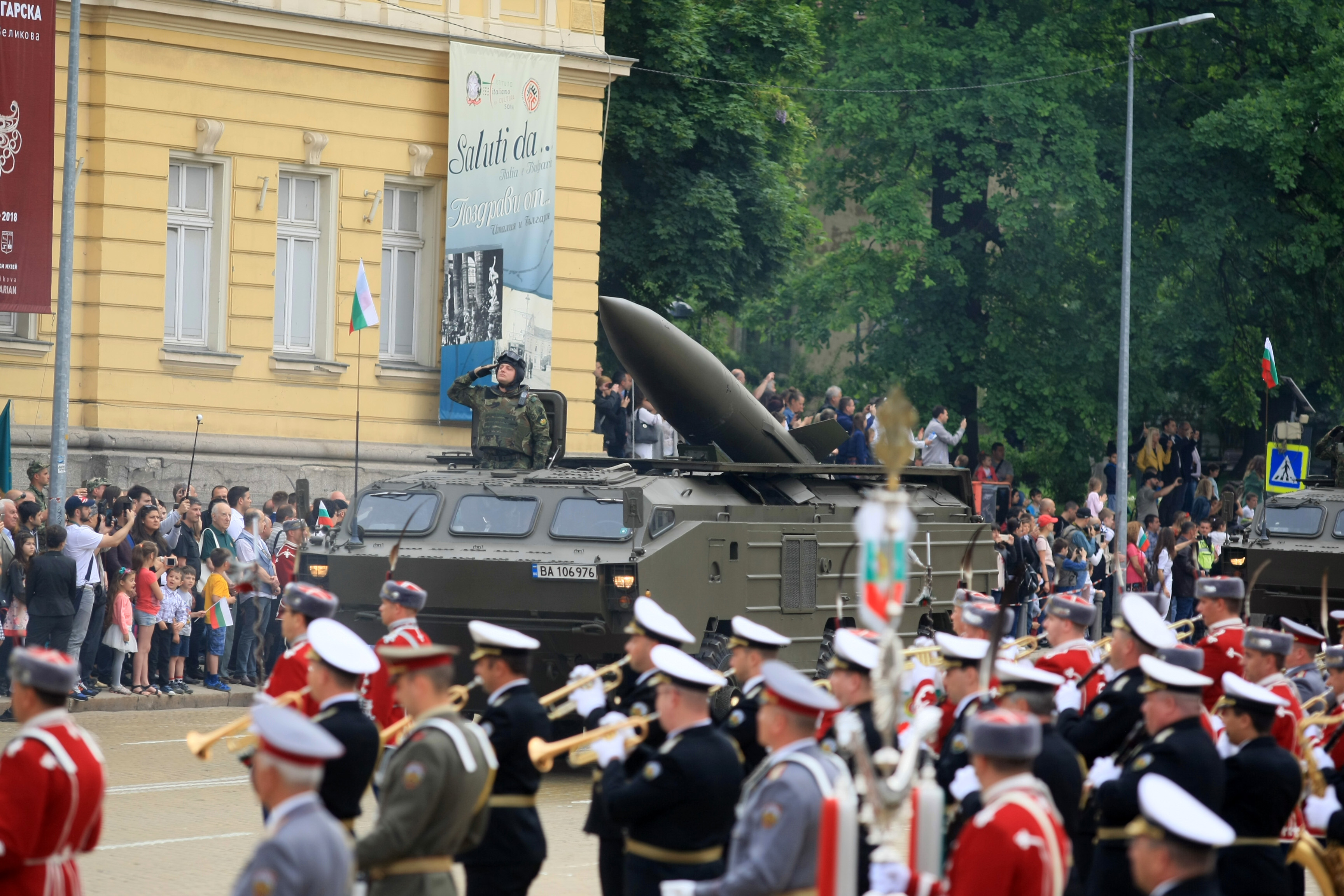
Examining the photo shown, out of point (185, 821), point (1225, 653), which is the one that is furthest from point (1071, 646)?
point (185, 821)

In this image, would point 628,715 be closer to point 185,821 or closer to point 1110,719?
point 1110,719

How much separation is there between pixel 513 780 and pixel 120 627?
1078 centimetres

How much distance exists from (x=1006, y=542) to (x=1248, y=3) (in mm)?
15352

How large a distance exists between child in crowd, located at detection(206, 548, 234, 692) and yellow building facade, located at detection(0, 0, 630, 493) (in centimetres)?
371

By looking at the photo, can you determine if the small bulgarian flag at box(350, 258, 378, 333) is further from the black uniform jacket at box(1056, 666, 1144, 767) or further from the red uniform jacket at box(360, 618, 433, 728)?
the black uniform jacket at box(1056, 666, 1144, 767)

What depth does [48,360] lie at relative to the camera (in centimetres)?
2220

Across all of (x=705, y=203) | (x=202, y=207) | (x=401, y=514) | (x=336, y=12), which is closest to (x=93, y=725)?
(x=401, y=514)

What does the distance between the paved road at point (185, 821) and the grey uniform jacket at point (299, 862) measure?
4.53m

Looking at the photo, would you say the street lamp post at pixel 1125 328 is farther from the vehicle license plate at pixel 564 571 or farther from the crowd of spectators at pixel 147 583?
the vehicle license plate at pixel 564 571

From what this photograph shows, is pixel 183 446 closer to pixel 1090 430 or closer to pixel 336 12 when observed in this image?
pixel 336 12

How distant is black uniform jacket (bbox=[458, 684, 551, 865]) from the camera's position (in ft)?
25.7

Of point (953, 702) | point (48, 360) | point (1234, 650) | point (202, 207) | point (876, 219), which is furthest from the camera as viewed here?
point (876, 219)

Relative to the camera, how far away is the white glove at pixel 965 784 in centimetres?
A: 777

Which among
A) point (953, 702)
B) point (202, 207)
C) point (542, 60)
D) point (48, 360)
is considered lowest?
point (953, 702)
